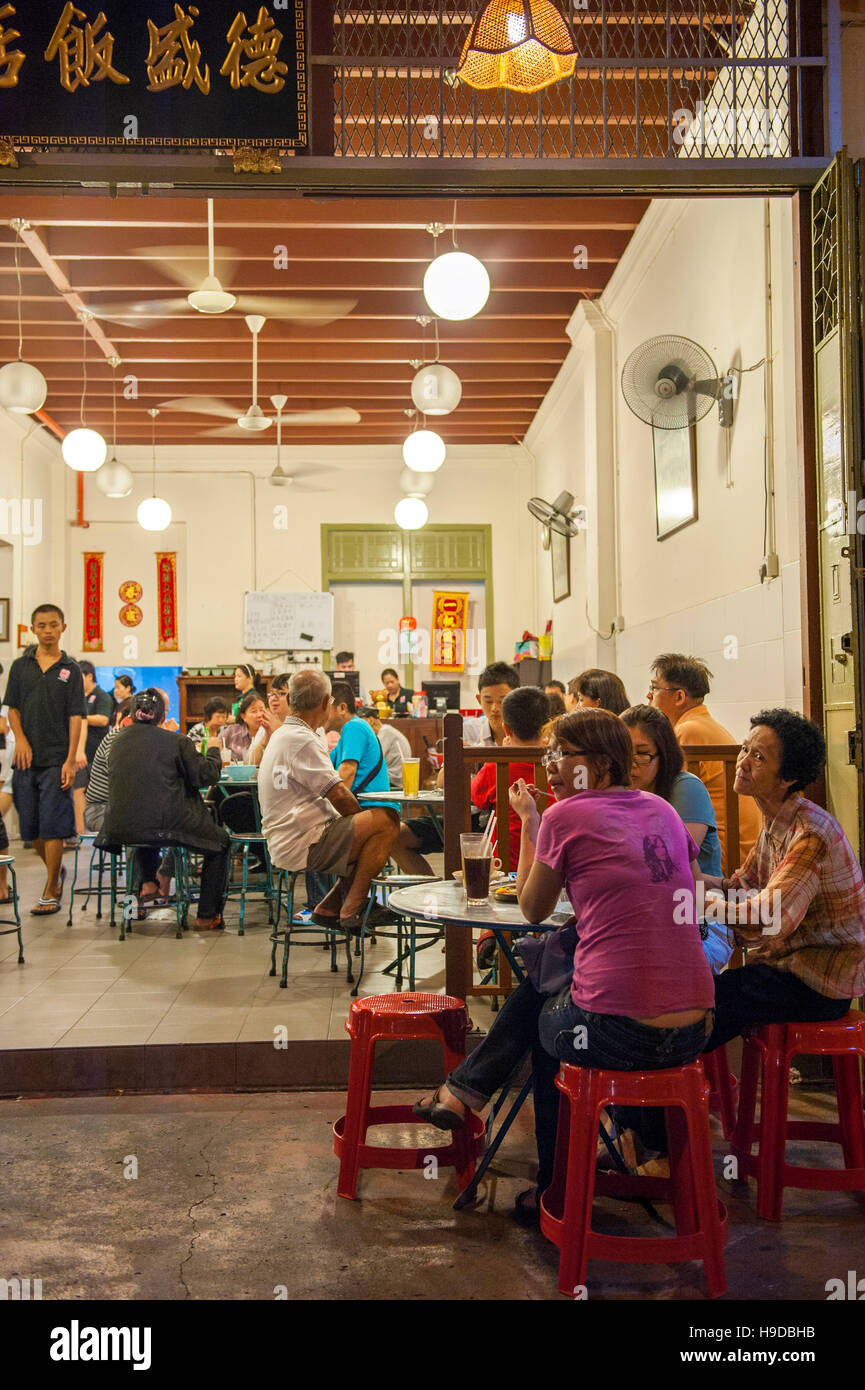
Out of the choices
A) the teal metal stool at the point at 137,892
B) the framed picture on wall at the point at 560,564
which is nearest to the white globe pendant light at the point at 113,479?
the framed picture on wall at the point at 560,564

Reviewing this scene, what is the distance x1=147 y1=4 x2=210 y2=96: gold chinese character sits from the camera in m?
3.39

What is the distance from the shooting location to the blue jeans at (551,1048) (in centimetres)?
237

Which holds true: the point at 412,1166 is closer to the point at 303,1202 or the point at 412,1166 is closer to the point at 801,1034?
the point at 303,1202

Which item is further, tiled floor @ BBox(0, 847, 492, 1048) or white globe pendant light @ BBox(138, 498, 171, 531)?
white globe pendant light @ BBox(138, 498, 171, 531)

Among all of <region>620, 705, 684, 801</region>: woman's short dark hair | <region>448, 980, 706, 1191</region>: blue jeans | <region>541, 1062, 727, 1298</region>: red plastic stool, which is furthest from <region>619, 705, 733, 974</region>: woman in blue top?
<region>541, 1062, 727, 1298</region>: red plastic stool

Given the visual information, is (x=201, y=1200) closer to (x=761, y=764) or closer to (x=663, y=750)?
(x=663, y=750)

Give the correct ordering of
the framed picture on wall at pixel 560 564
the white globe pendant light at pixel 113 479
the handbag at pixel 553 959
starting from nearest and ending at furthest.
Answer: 1. the handbag at pixel 553 959
2. the white globe pendant light at pixel 113 479
3. the framed picture on wall at pixel 560 564

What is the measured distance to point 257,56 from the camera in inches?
135

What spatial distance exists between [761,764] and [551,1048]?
3.13 ft

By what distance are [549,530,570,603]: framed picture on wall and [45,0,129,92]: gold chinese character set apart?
262 inches

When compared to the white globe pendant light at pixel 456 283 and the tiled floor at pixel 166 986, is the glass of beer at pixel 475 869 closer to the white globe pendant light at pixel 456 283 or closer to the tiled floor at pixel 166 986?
the tiled floor at pixel 166 986

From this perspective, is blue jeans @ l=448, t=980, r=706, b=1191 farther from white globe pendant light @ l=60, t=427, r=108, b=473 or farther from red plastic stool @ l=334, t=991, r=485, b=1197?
white globe pendant light @ l=60, t=427, r=108, b=473

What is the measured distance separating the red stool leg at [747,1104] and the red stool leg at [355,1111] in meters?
1.03

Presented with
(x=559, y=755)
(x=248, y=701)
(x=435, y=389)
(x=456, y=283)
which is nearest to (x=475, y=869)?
(x=559, y=755)
